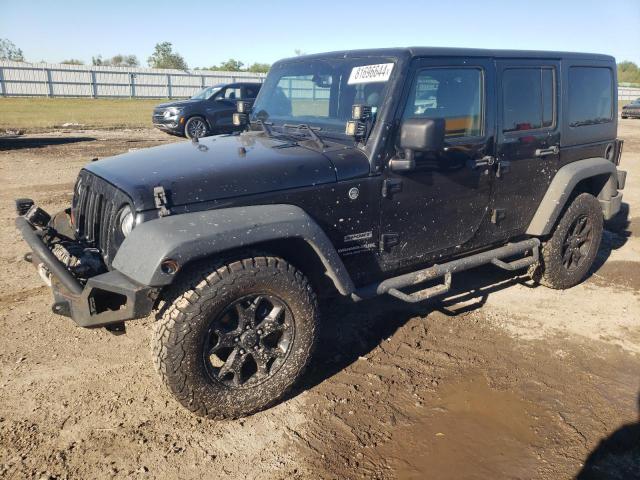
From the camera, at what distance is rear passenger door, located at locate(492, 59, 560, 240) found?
13.5 feet

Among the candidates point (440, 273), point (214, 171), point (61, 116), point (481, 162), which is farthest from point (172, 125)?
point (214, 171)

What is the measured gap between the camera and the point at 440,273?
389 cm

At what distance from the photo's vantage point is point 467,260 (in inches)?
161

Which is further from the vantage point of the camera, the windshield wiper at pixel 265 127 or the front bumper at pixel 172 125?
the front bumper at pixel 172 125

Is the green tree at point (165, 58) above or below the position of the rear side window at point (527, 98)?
above

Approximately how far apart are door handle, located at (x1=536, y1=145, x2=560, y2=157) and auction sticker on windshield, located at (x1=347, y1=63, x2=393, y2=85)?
1651mm

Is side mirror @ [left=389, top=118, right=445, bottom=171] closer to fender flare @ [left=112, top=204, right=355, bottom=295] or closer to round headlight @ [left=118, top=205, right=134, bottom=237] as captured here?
fender flare @ [left=112, top=204, right=355, bottom=295]

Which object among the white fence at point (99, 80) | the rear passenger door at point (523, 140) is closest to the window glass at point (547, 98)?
the rear passenger door at point (523, 140)

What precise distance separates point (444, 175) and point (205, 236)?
188 centimetres

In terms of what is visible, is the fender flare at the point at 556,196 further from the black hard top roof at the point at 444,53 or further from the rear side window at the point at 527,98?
the black hard top roof at the point at 444,53

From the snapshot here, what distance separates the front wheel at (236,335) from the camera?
274cm

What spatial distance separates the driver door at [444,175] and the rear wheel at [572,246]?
44.9 inches

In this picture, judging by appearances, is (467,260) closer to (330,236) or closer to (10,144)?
(330,236)

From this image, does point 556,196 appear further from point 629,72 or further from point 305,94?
point 629,72
